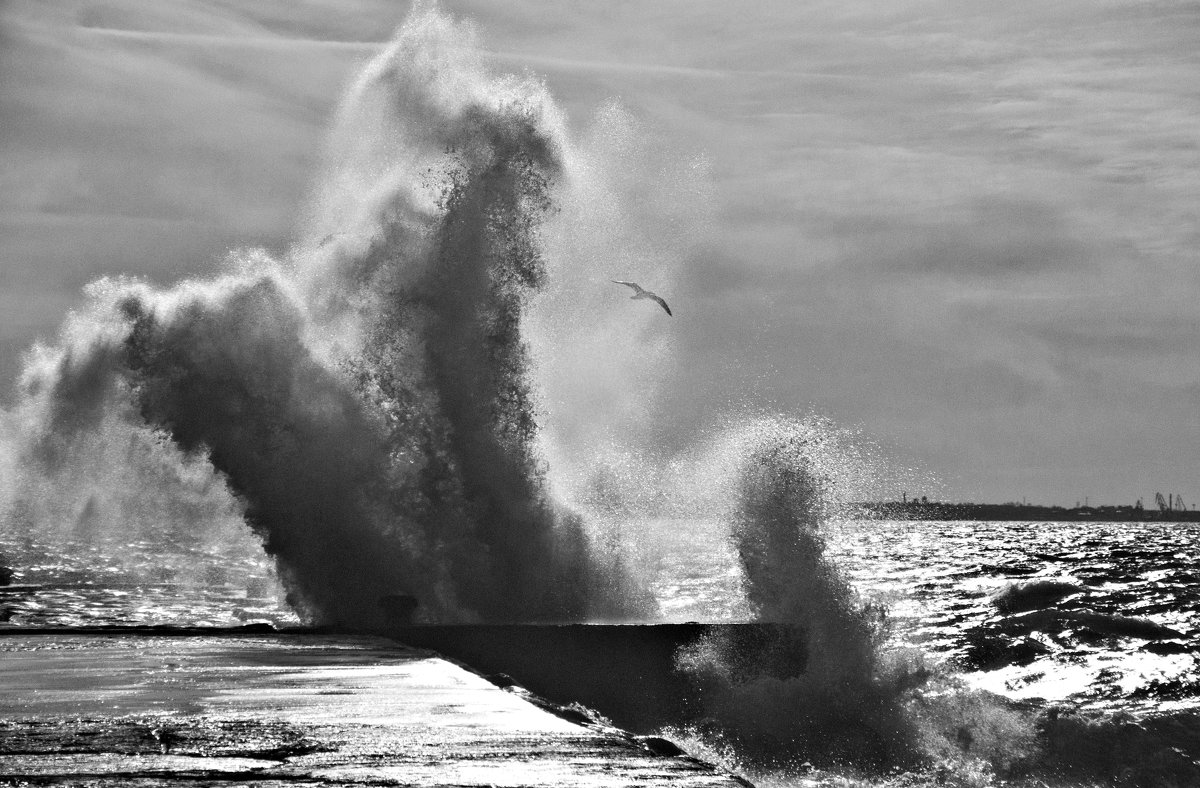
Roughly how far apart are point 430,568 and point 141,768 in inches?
703

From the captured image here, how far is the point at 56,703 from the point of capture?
10.3 m

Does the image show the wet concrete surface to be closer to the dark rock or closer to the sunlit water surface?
the dark rock

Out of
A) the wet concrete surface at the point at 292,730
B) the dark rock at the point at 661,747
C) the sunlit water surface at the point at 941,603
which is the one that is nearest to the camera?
the wet concrete surface at the point at 292,730

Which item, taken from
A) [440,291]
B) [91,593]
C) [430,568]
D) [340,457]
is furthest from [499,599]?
[91,593]

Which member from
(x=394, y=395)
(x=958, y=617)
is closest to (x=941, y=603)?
(x=958, y=617)

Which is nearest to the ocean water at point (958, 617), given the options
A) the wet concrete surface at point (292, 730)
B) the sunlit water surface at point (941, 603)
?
the sunlit water surface at point (941, 603)

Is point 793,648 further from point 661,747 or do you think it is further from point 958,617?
point 958,617

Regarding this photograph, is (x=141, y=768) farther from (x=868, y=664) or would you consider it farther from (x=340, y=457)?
(x=340, y=457)

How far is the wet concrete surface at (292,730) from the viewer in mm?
7512

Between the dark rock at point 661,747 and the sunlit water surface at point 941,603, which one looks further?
the sunlit water surface at point 941,603

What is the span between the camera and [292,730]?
9.00 meters

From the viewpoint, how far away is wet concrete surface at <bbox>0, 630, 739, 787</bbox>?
296 inches

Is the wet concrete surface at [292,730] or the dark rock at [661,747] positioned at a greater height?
the wet concrete surface at [292,730]

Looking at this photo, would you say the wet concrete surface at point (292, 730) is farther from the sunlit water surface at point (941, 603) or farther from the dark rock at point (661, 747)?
the sunlit water surface at point (941, 603)
